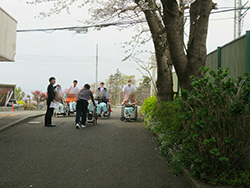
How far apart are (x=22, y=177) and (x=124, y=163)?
2.02 m

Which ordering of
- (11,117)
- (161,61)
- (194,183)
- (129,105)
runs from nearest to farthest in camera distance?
1. (194,183)
2. (161,61)
3. (129,105)
4. (11,117)

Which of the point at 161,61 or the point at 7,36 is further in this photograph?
the point at 7,36

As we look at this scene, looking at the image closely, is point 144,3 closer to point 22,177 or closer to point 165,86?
point 165,86

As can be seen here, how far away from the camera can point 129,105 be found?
48.6 ft

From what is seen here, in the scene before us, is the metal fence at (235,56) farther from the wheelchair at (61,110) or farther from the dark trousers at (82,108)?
the wheelchair at (61,110)

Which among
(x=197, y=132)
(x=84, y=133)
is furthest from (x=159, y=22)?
(x=197, y=132)

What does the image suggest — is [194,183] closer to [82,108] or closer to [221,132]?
[221,132]

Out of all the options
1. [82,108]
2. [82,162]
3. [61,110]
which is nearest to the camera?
[82,162]

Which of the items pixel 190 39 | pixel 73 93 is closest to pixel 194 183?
pixel 190 39

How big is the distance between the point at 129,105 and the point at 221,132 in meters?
10.1

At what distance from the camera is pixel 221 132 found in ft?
15.5

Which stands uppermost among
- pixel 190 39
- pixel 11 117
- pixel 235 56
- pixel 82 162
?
pixel 190 39

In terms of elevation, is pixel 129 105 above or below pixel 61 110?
above

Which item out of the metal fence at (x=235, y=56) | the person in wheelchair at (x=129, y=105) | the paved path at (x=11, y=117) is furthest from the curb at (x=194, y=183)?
the person in wheelchair at (x=129, y=105)
